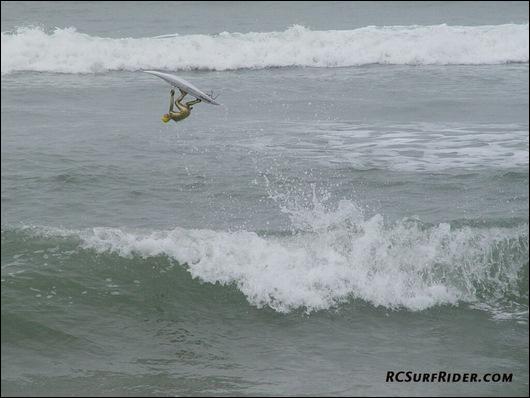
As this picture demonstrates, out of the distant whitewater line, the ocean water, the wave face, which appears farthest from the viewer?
the distant whitewater line

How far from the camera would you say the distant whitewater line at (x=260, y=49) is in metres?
29.9

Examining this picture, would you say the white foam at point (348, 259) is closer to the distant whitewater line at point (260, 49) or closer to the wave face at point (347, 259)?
the wave face at point (347, 259)

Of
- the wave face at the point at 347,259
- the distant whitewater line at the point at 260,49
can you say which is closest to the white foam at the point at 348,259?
the wave face at the point at 347,259

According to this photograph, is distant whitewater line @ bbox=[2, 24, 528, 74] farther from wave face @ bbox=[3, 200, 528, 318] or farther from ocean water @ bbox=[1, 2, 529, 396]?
wave face @ bbox=[3, 200, 528, 318]

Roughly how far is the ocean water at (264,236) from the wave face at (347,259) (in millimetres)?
32

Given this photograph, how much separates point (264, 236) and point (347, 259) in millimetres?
1635

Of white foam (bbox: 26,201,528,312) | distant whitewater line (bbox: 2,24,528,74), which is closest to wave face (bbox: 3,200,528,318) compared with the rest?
white foam (bbox: 26,201,528,312)

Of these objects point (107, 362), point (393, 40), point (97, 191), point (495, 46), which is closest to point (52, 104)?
point (97, 191)

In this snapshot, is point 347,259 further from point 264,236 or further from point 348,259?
point 264,236

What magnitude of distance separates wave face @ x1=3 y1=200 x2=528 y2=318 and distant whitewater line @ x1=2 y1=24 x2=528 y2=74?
682 inches

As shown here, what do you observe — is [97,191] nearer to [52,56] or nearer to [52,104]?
[52,104]

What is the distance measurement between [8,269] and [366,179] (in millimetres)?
7456

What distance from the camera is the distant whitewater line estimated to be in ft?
98.0

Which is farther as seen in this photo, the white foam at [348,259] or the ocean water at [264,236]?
the white foam at [348,259]
